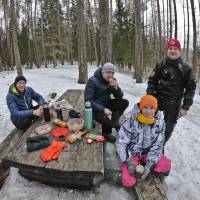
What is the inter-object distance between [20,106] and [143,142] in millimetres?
2681

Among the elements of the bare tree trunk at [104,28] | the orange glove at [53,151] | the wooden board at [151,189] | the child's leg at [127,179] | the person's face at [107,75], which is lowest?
the wooden board at [151,189]

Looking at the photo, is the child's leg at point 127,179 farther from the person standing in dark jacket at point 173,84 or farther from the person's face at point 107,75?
the person's face at point 107,75

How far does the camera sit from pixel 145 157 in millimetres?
3789

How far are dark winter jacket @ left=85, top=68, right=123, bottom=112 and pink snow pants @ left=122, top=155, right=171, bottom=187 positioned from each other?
1.25 m

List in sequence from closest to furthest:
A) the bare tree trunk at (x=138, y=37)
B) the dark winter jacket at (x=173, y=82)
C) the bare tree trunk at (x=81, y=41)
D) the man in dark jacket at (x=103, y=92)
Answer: the dark winter jacket at (x=173, y=82) < the man in dark jacket at (x=103, y=92) < the bare tree trunk at (x=81, y=41) < the bare tree trunk at (x=138, y=37)

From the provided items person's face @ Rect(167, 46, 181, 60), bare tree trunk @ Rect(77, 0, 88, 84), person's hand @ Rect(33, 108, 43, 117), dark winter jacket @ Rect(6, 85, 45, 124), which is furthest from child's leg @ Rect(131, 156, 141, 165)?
bare tree trunk @ Rect(77, 0, 88, 84)

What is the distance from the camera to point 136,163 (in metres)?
3.62

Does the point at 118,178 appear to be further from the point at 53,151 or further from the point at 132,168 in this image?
the point at 53,151

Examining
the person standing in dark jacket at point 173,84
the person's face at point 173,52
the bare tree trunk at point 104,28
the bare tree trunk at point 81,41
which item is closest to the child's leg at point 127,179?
the person standing in dark jacket at point 173,84

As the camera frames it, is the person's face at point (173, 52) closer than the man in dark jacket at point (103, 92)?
Yes

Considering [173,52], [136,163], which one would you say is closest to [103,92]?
[173,52]

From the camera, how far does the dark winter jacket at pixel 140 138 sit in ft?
12.2

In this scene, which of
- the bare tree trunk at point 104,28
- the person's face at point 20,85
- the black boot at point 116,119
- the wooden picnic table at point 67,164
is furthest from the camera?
the bare tree trunk at point 104,28

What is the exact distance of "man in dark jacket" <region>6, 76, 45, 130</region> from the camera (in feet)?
15.3
